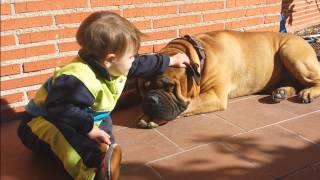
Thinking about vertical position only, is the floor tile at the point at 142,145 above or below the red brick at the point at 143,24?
below

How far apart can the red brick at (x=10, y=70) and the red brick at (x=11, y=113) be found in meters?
0.31

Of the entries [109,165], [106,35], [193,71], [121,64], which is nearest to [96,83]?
[121,64]


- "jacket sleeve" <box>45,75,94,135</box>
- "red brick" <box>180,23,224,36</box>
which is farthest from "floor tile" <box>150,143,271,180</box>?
"red brick" <box>180,23,224,36</box>

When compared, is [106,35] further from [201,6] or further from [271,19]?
[271,19]

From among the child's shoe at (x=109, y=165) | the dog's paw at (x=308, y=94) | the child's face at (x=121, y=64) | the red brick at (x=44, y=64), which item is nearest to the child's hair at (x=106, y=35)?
the child's face at (x=121, y=64)

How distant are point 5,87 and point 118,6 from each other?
119cm

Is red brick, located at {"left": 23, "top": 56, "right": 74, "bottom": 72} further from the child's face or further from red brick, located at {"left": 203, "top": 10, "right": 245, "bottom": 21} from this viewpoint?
red brick, located at {"left": 203, "top": 10, "right": 245, "bottom": 21}

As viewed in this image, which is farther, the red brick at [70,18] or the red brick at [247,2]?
the red brick at [247,2]

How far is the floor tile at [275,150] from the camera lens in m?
2.64

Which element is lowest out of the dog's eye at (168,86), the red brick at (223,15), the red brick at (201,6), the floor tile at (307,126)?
the floor tile at (307,126)

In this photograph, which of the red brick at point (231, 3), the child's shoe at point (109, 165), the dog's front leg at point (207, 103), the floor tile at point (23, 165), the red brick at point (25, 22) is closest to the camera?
the child's shoe at point (109, 165)

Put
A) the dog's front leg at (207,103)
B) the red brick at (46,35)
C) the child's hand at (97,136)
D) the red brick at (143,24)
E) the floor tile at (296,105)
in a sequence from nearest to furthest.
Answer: the child's hand at (97,136) → the red brick at (46,35) → the dog's front leg at (207,103) → the floor tile at (296,105) → the red brick at (143,24)

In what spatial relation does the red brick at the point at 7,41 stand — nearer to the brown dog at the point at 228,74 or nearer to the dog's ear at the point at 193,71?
the brown dog at the point at 228,74

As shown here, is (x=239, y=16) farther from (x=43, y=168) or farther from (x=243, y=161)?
(x=43, y=168)
